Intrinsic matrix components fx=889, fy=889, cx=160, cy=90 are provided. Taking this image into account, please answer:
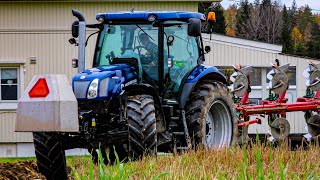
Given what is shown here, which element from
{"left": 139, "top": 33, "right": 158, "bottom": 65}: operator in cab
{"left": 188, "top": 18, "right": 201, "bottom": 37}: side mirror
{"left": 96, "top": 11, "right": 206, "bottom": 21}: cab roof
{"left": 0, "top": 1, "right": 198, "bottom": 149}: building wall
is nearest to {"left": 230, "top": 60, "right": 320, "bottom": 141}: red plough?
{"left": 96, "top": 11, "right": 206, "bottom": 21}: cab roof

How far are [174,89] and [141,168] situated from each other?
5251 millimetres

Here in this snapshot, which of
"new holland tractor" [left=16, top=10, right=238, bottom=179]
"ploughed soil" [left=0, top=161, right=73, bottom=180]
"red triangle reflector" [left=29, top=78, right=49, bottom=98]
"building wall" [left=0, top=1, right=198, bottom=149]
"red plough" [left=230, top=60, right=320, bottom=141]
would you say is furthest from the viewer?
"building wall" [left=0, top=1, right=198, bottom=149]

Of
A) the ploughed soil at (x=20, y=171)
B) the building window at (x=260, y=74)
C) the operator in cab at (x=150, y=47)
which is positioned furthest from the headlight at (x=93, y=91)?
the building window at (x=260, y=74)

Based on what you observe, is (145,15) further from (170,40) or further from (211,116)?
(211,116)

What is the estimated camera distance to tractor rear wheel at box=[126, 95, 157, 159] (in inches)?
462

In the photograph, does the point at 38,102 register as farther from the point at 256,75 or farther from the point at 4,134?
the point at 256,75

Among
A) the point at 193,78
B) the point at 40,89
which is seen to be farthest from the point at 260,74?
the point at 40,89

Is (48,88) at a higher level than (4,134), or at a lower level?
higher

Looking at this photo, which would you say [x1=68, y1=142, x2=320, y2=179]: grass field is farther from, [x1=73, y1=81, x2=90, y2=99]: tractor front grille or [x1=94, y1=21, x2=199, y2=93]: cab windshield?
[x1=94, y1=21, x2=199, y2=93]: cab windshield

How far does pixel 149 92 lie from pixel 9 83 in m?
13.2

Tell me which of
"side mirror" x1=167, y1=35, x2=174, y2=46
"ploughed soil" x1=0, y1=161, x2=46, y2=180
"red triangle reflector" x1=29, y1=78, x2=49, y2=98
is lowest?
"ploughed soil" x1=0, y1=161, x2=46, y2=180

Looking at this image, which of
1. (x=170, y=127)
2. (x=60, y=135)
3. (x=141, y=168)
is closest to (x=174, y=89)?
(x=170, y=127)

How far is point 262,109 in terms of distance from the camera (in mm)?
17828

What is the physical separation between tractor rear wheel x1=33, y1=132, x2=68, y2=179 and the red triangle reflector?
124 centimetres
